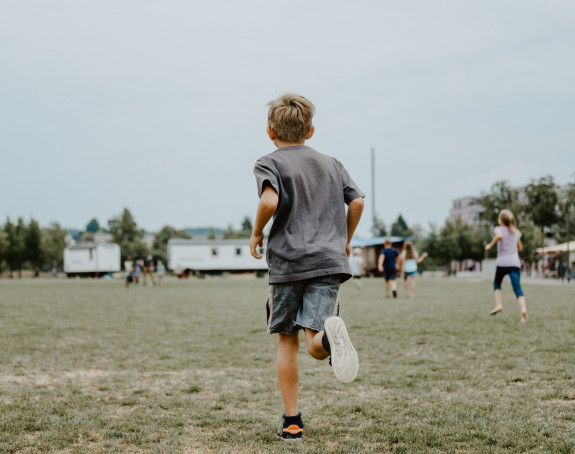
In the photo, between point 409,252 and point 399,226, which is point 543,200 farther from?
point 399,226

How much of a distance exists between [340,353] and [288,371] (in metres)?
0.53

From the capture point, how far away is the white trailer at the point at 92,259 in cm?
6431

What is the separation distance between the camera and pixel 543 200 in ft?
161

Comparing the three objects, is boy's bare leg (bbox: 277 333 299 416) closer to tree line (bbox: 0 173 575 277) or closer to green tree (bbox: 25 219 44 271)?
tree line (bbox: 0 173 575 277)

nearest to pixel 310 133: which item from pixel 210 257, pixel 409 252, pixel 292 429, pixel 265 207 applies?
pixel 265 207

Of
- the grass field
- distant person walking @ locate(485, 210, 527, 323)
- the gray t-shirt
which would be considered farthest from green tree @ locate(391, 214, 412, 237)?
the gray t-shirt

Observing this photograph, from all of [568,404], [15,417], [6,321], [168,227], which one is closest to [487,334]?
[568,404]

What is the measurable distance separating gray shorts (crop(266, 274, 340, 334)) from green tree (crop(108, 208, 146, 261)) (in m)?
90.4

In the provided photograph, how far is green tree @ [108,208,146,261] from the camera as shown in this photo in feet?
300

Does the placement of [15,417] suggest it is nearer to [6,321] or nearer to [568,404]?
[568,404]

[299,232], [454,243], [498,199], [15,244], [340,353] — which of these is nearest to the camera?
[340,353]

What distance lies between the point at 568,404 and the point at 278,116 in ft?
9.34

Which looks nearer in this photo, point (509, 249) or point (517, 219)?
point (509, 249)

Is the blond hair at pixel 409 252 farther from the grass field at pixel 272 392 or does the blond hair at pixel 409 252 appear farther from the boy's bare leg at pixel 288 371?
the boy's bare leg at pixel 288 371
